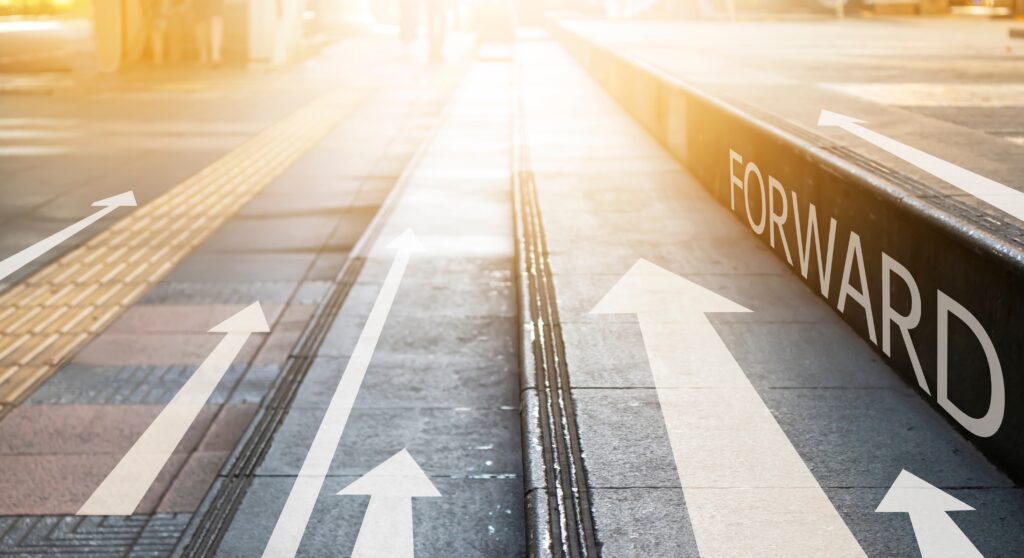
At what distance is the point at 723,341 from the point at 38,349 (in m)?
3.20

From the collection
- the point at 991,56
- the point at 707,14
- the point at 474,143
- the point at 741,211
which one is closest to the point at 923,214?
the point at 741,211

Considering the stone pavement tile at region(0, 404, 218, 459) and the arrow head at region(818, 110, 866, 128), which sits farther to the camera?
the arrow head at region(818, 110, 866, 128)

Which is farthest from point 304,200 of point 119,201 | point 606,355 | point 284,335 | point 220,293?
point 606,355

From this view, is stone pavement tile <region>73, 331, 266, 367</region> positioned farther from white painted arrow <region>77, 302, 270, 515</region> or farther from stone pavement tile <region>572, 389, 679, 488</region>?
stone pavement tile <region>572, 389, 679, 488</region>

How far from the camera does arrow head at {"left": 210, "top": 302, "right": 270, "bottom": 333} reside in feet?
17.0

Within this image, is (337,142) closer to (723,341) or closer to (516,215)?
(516,215)

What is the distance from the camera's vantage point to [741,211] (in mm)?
6777

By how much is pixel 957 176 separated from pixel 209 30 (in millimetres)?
18310

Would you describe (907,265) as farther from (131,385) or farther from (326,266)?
(326,266)

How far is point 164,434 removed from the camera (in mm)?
3969

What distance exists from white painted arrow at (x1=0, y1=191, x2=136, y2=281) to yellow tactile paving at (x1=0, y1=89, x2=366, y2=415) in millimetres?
194

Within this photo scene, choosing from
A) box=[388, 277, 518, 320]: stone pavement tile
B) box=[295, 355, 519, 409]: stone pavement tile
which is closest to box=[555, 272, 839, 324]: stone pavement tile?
box=[388, 277, 518, 320]: stone pavement tile

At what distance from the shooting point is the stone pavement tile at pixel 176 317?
5.18 meters

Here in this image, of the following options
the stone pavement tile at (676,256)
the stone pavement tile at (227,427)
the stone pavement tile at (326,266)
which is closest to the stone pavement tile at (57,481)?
the stone pavement tile at (227,427)
